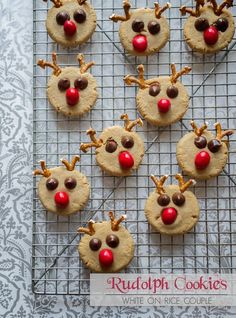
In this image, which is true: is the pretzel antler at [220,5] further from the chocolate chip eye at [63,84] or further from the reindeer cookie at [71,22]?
the chocolate chip eye at [63,84]

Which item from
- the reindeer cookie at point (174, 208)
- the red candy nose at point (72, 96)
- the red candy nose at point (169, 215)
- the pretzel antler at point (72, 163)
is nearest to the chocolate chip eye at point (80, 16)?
the red candy nose at point (72, 96)

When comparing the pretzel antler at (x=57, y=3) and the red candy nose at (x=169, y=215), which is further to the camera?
the pretzel antler at (x=57, y=3)

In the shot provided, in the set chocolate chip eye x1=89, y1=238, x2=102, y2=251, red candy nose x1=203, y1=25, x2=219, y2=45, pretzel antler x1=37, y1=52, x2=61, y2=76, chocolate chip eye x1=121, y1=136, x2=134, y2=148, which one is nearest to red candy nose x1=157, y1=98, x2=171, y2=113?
chocolate chip eye x1=121, y1=136, x2=134, y2=148

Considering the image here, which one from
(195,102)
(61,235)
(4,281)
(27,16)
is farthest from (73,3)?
(4,281)

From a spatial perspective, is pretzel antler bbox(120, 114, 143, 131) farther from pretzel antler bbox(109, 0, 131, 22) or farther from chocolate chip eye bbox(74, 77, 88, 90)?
pretzel antler bbox(109, 0, 131, 22)

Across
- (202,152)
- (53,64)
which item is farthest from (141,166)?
(53,64)

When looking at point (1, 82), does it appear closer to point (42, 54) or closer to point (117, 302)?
point (42, 54)

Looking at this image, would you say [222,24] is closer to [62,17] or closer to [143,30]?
[143,30]
